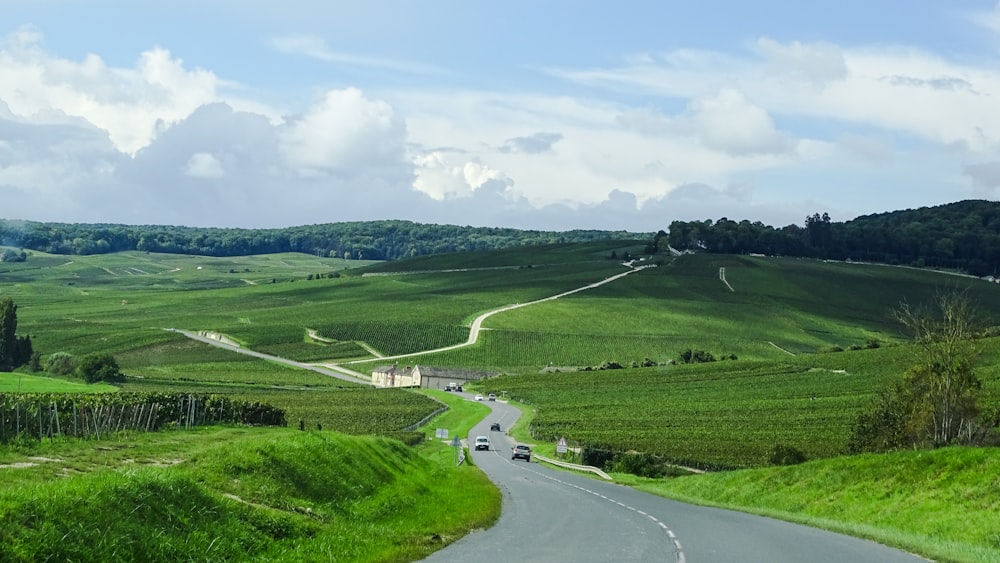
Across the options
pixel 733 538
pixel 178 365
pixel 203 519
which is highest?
pixel 203 519

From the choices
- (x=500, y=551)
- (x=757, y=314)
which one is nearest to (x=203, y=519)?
(x=500, y=551)

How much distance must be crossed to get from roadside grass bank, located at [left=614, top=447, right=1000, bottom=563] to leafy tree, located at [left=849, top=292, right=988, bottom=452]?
1798 centimetres

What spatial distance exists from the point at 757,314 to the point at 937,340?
11974 centimetres

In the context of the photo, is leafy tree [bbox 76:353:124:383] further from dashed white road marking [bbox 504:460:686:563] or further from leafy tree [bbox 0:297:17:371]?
dashed white road marking [bbox 504:460:686:563]

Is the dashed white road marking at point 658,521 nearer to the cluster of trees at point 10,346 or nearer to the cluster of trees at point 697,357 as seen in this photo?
the cluster of trees at point 10,346

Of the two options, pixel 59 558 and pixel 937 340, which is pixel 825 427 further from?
pixel 59 558

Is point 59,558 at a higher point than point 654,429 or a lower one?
higher

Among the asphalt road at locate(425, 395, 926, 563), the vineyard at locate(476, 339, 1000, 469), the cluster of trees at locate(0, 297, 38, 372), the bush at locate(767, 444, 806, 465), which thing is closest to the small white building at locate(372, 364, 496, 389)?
the vineyard at locate(476, 339, 1000, 469)

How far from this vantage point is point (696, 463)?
234 ft

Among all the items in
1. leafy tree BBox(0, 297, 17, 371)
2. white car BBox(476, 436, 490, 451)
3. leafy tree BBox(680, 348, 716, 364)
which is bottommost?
leafy tree BBox(680, 348, 716, 364)

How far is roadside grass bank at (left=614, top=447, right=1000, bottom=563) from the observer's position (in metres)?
25.2

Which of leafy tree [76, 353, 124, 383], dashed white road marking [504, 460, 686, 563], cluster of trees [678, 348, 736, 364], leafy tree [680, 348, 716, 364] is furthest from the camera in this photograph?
leafy tree [680, 348, 716, 364]

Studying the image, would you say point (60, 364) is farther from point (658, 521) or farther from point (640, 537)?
point (640, 537)

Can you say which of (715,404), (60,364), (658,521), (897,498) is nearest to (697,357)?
(715,404)
